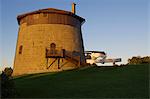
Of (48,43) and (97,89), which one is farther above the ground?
(48,43)

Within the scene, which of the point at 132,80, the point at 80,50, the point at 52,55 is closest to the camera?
the point at 132,80

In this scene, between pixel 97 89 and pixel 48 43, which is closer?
pixel 97 89

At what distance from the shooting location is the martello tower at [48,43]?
110 ft

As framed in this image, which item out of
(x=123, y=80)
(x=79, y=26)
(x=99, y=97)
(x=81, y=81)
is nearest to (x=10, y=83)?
(x=99, y=97)

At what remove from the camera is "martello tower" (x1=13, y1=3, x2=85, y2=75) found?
110ft

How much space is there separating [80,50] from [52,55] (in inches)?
190

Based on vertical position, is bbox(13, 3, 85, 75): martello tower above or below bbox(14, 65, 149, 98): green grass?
above

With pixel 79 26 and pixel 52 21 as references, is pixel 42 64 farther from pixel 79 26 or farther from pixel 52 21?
pixel 79 26

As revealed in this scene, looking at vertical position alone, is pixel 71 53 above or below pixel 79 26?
below

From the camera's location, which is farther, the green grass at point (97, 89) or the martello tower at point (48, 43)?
the martello tower at point (48, 43)

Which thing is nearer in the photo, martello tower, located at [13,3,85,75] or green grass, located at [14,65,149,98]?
green grass, located at [14,65,149,98]

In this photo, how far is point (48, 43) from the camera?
111ft

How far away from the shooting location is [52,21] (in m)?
34.6

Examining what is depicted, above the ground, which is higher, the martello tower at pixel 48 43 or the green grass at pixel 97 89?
the martello tower at pixel 48 43
